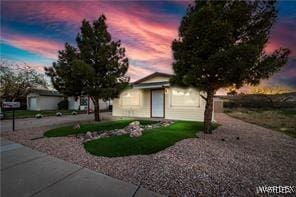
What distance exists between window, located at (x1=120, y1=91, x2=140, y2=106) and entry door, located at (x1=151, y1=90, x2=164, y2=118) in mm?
1555

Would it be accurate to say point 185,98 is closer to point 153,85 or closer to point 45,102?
point 153,85

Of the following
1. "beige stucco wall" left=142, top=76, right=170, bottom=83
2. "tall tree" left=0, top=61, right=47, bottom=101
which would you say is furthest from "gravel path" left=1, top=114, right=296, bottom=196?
"tall tree" left=0, top=61, right=47, bottom=101

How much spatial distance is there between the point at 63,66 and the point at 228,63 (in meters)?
10.5

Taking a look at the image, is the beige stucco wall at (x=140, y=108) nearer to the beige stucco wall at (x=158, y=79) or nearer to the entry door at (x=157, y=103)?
the entry door at (x=157, y=103)

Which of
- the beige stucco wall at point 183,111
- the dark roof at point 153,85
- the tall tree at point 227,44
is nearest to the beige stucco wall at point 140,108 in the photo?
the dark roof at point 153,85

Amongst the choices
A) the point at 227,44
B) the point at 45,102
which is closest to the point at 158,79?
the point at 227,44

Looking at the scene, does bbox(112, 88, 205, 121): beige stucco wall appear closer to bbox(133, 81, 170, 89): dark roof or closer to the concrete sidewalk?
bbox(133, 81, 170, 89): dark roof

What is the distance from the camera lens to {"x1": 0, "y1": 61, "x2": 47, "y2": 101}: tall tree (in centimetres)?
2512

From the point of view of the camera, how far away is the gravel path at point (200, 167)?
137 inches

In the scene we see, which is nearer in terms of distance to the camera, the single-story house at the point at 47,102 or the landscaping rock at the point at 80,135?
the landscaping rock at the point at 80,135

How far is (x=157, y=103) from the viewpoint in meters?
15.6

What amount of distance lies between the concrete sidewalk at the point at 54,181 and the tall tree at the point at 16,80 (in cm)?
2551

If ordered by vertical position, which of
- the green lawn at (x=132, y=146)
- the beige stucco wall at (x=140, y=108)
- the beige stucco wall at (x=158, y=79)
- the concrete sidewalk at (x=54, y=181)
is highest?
the beige stucco wall at (x=158, y=79)

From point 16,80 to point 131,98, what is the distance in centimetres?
1959
